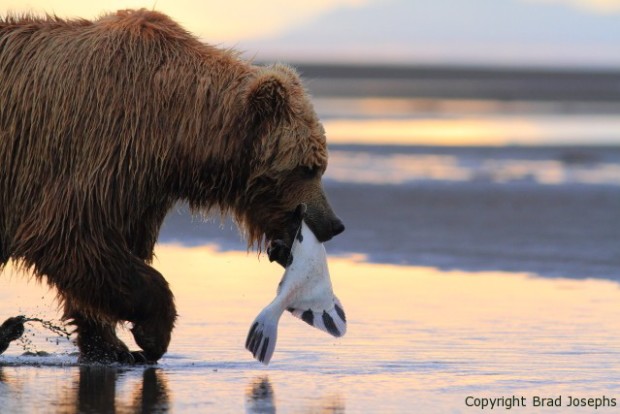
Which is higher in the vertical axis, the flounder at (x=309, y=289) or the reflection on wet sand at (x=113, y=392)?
the flounder at (x=309, y=289)

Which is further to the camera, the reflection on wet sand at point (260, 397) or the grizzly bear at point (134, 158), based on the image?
the grizzly bear at point (134, 158)

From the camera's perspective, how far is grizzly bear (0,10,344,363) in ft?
23.4

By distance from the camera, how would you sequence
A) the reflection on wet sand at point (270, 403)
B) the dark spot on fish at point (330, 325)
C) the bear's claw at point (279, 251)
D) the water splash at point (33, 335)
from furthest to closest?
the water splash at point (33, 335) → the bear's claw at point (279, 251) → the dark spot on fish at point (330, 325) → the reflection on wet sand at point (270, 403)

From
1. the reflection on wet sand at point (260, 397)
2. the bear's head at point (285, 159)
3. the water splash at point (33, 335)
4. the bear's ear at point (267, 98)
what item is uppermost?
the bear's ear at point (267, 98)

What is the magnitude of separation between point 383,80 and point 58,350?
44608 millimetres

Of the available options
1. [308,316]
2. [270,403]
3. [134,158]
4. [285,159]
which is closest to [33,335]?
[134,158]

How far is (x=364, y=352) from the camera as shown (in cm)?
→ 753

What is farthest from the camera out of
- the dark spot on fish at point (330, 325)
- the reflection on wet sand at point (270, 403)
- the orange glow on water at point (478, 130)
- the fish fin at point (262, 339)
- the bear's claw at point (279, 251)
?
the orange glow on water at point (478, 130)

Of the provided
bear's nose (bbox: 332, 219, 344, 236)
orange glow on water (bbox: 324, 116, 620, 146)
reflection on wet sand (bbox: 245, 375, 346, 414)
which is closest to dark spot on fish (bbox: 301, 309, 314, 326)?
bear's nose (bbox: 332, 219, 344, 236)

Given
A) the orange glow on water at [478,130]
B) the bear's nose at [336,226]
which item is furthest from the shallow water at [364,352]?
the orange glow on water at [478,130]

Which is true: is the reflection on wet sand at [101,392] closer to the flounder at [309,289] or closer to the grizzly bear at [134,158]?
the grizzly bear at [134,158]

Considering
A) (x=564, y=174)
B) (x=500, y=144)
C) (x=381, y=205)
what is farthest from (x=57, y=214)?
(x=500, y=144)

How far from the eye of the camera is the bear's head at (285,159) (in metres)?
7.20

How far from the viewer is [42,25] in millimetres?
7652
